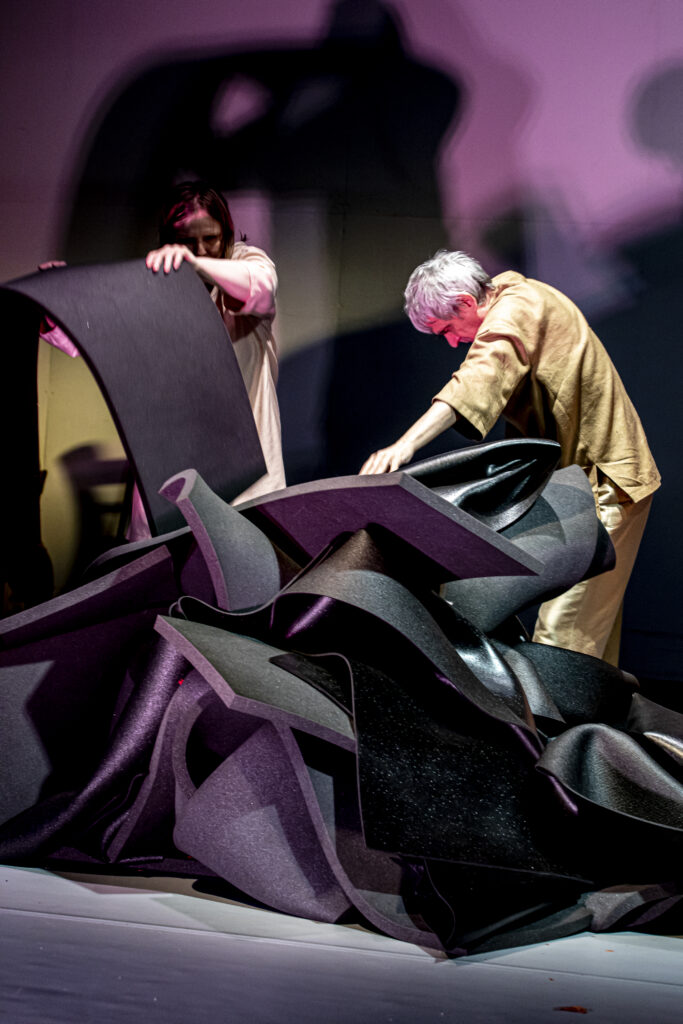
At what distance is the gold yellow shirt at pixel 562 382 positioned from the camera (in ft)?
5.28

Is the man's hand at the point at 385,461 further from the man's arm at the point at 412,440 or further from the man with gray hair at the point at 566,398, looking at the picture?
the man with gray hair at the point at 566,398

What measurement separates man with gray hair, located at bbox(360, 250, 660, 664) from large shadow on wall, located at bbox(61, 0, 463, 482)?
0.67 m

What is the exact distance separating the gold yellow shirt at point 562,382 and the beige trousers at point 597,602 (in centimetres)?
4

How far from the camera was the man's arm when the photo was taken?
1126 millimetres

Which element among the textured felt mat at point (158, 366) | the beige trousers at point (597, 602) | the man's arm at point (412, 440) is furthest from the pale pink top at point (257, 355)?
the beige trousers at point (597, 602)

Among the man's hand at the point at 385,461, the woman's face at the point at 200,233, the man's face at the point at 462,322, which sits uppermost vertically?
the woman's face at the point at 200,233

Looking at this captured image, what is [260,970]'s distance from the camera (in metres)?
0.44

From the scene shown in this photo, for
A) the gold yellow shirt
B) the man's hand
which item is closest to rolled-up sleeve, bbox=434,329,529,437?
the gold yellow shirt

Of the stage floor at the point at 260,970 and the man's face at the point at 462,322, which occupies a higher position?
the man's face at the point at 462,322

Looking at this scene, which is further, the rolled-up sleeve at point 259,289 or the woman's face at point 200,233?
the woman's face at point 200,233

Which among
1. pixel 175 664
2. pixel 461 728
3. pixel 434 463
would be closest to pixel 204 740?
pixel 175 664

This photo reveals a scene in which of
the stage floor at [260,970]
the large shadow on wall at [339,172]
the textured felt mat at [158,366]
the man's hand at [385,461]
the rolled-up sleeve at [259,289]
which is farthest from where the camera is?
the large shadow on wall at [339,172]

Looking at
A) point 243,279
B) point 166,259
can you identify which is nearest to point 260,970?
point 166,259

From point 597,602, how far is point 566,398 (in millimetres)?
442
